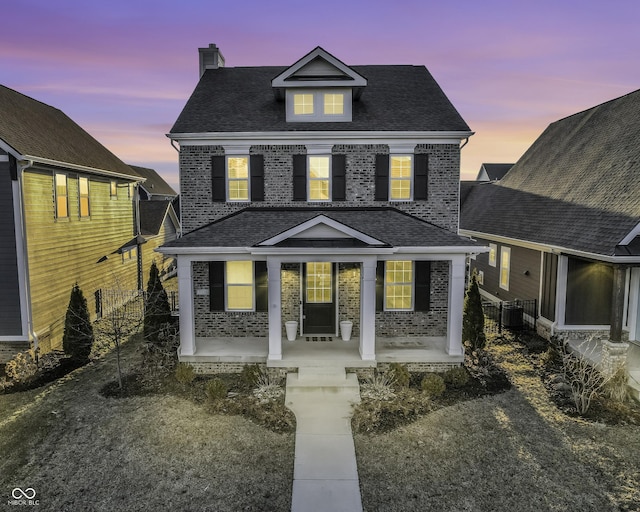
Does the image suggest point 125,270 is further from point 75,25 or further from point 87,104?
point 87,104

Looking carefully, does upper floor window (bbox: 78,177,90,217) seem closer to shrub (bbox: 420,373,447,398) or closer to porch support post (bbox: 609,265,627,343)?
shrub (bbox: 420,373,447,398)

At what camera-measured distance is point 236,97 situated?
583 inches

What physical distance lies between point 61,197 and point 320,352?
1031 cm

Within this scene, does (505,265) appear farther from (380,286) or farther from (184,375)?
(184,375)

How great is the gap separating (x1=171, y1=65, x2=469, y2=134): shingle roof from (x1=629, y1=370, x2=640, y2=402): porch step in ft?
26.4

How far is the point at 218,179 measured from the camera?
13.2 metres

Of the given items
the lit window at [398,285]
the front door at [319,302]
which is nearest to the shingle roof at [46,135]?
the front door at [319,302]

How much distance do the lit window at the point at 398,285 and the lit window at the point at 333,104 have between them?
5.20m

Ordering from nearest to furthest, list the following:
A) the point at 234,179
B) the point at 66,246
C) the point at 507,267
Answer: the point at 234,179 → the point at 66,246 → the point at 507,267

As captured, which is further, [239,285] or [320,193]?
[320,193]

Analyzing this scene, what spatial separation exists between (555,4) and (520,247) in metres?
10.0

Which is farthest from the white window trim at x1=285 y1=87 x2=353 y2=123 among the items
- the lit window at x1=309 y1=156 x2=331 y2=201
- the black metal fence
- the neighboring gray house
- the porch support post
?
the black metal fence

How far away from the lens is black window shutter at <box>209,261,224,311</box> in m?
12.9

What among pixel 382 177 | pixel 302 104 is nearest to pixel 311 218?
pixel 382 177
